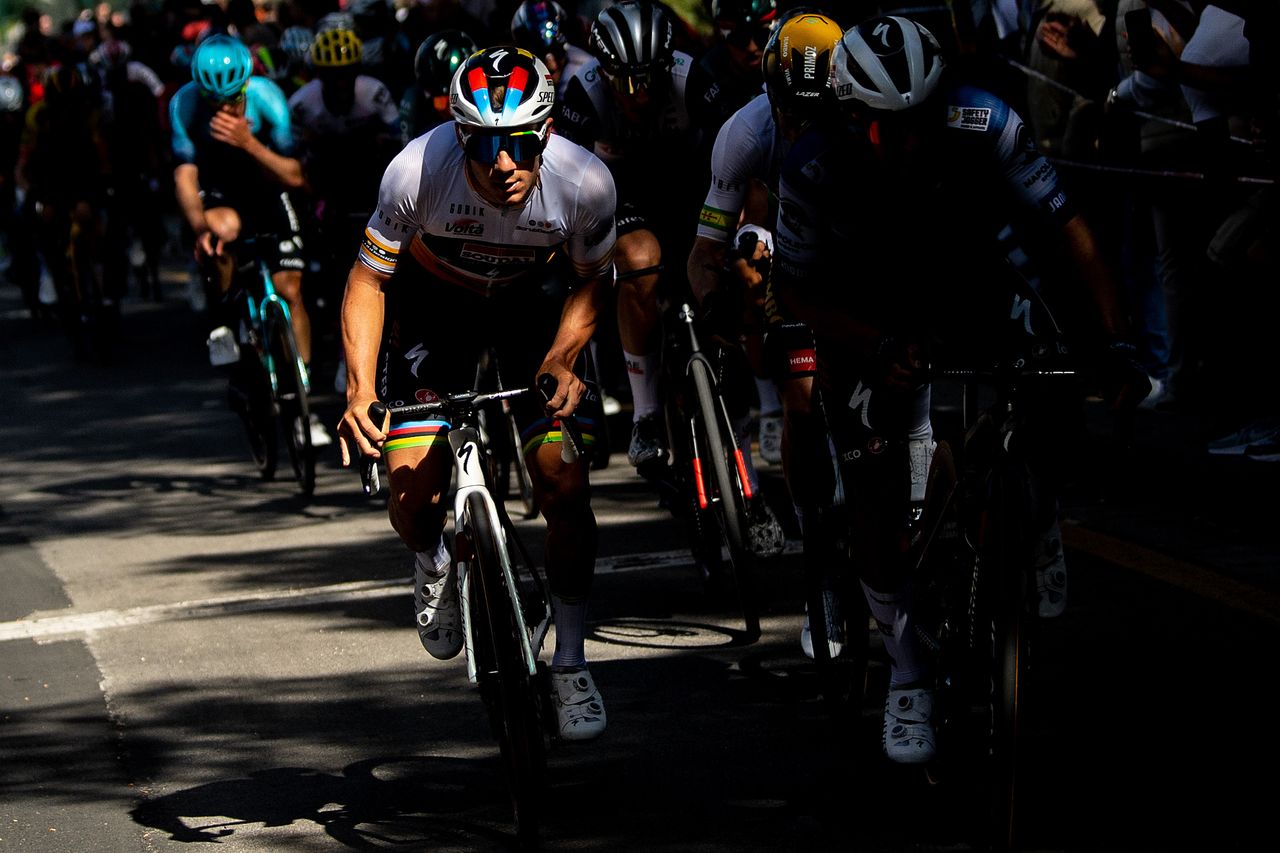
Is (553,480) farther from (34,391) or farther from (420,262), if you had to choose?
(34,391)

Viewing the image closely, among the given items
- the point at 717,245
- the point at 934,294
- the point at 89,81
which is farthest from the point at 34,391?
the point at 934,294

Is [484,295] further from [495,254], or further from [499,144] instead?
[499,144]

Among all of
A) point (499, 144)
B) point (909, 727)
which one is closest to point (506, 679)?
point (909, 727)

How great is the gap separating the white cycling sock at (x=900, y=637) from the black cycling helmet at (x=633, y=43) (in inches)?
131

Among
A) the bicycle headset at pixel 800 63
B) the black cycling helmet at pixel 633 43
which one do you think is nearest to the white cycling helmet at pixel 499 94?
the bicycle headset at pixel 800 63

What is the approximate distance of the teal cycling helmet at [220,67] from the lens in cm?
1017

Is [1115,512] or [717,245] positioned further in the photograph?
[1115,512]

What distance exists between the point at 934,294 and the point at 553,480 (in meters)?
1.22

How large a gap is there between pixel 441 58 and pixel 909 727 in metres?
6.04

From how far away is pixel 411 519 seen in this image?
555 cm

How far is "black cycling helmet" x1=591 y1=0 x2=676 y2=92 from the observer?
7953mm

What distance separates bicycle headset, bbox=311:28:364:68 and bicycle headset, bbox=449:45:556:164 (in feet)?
21.8

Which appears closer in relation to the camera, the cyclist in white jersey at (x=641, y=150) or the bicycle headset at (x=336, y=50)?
the cyclist in white jersey at (x=641, y=150)

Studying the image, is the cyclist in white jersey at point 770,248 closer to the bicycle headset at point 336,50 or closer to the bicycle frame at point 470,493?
the bicycle frame at point 470,493
